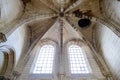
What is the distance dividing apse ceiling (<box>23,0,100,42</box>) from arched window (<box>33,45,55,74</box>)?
106cm

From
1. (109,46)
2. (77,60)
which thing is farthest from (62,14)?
(109,46)

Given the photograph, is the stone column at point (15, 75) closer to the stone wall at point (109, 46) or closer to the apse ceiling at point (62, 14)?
the apse ceiling at point (62, 14)

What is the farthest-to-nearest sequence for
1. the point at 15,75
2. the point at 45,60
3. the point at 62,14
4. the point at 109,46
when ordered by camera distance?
the point at 62,14, the point at 45,60, the point at 109,46, the point at 15,75

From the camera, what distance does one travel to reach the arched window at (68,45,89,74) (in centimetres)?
1078

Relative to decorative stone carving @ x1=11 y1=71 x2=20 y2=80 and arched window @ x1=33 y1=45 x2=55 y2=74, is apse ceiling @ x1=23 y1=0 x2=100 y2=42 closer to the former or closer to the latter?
arched window @ x1=33 y1=45 x2=55 y2=74

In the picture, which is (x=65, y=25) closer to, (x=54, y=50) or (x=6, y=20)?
(x=54, y=50)

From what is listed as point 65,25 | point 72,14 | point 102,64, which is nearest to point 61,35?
point 65,25

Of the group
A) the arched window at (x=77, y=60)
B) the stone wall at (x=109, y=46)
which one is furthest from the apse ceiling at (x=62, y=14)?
the arched window at (x=77, y=60)

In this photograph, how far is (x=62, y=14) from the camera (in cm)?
1251

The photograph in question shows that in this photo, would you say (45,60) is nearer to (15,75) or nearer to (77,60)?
(77,60)

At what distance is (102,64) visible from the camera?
11.1m

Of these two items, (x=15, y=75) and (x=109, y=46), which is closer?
(x=15, y=75)

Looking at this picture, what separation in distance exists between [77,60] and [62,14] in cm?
316

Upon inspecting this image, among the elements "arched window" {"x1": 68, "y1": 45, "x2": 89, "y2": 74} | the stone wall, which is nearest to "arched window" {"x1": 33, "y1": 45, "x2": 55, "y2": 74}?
"arched window" {"x1": 68, "y1": 45, "x2": 89, "y2": 74}
